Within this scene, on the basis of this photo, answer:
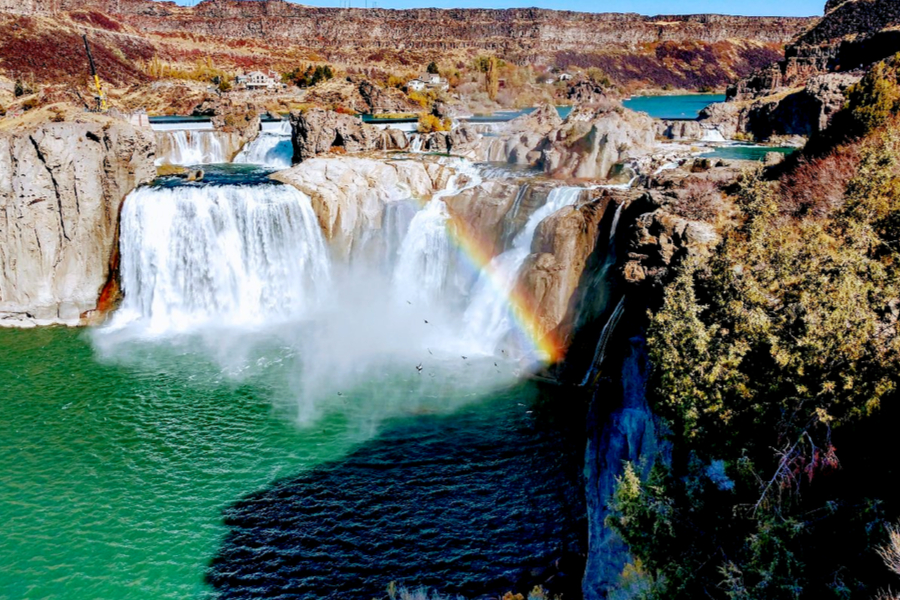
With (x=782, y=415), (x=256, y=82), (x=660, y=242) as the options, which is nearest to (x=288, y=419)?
(x=660, y=242)

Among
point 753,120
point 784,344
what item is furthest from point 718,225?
point 753,120

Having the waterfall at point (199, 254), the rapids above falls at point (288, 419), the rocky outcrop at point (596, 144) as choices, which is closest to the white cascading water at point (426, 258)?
the rapids above falls at point (288, 419)

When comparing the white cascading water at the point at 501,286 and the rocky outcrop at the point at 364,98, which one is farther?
the rocky outcrop at the point at 364,98

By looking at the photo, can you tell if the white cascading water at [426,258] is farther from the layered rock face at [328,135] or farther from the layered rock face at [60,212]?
the layered rock face at [60,212]

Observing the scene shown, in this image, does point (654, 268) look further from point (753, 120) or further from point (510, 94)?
point (510, 94)

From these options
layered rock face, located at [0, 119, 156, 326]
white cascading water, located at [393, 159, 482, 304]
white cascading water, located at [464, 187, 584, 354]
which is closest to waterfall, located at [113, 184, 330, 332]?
layered rock face, located at [0, 119, 156, 326]

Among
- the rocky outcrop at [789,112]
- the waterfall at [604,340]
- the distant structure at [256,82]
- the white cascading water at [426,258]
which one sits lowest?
the waterfall at [604,340]

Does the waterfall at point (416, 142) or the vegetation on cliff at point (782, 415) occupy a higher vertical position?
the waterfall at point (416, 142)
